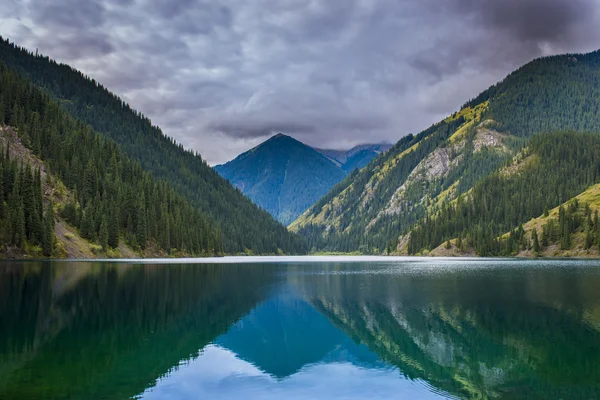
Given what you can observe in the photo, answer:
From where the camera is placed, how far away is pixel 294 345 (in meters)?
36.2

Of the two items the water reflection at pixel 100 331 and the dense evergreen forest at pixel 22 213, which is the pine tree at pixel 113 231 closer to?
the dense evergreen forest at pixel 22 213

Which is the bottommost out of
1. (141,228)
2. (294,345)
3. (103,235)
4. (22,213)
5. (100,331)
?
(294,345)

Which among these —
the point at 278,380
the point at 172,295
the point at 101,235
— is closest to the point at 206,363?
the point at 278,380

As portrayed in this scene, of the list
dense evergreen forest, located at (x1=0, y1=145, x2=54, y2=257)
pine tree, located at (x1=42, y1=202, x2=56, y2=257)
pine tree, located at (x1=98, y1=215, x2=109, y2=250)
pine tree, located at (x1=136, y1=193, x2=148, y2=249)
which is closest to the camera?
dense evergreen forest, located at (x1=0, y1=145, x2=54, y2=257)

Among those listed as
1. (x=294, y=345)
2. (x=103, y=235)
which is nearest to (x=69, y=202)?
(x=103, y=235)

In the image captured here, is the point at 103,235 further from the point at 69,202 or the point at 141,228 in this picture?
the point at 141,228

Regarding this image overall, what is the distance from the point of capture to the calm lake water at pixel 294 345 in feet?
81.5

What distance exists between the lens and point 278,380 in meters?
27.2

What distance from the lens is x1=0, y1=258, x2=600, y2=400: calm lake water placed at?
977 inches

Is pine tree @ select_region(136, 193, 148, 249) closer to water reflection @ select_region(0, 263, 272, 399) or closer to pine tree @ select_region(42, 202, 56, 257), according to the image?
pine tree @ select_region(42, 202, 56, 257)

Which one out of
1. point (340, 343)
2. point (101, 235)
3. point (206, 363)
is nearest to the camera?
point (206, 363)

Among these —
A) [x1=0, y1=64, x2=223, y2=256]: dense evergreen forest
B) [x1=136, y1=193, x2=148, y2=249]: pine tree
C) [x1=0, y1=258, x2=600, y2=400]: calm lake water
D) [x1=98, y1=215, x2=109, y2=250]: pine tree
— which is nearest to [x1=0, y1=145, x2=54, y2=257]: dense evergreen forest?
[x1=0, y1=64, x2=223, y2=256]: dense evergreen forest

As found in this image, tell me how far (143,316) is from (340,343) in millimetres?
18688

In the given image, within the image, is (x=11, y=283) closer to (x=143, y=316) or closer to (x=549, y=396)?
(x=143, y=316)
